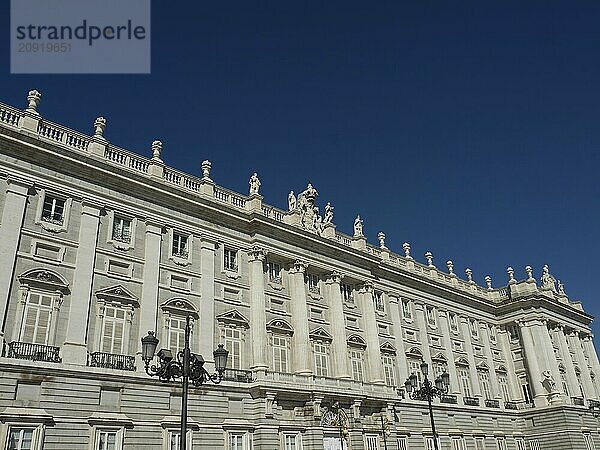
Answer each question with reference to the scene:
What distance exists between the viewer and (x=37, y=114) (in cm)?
2397

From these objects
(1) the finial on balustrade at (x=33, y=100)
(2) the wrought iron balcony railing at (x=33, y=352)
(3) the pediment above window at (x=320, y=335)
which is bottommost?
(2) the wrought iron balcony railing at (x=33, y=352)

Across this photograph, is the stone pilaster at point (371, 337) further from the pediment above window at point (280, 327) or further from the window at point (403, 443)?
the pediment above window at point (280, 327)

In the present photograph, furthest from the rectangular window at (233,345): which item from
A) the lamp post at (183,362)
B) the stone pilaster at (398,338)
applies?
the stone pilaster at (398,338)

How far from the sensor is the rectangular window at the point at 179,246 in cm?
2711

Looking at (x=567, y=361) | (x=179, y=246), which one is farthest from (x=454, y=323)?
(x=179, y=246)

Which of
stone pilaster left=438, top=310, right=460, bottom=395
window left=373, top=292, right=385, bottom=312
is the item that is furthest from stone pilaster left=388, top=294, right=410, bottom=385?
stone pilaster left=438, top=310, right=460, bottom=395

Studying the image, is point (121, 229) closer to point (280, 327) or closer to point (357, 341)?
point (280, 327)

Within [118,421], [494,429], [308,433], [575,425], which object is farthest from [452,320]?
[118,421]

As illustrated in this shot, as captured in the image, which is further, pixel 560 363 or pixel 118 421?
pixel 560 363

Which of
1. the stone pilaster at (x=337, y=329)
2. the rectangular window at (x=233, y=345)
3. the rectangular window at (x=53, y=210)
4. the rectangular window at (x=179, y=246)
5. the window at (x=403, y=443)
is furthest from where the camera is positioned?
the window at (x=403, y=443)

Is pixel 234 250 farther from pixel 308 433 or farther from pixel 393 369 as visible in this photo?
pixel 393 369

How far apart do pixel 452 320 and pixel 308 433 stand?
795 inches

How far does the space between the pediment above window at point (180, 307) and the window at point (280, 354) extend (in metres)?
5.07

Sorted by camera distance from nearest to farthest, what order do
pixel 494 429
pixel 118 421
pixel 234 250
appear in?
pixel 118 421
pixel 234 250
pixel 494 429
